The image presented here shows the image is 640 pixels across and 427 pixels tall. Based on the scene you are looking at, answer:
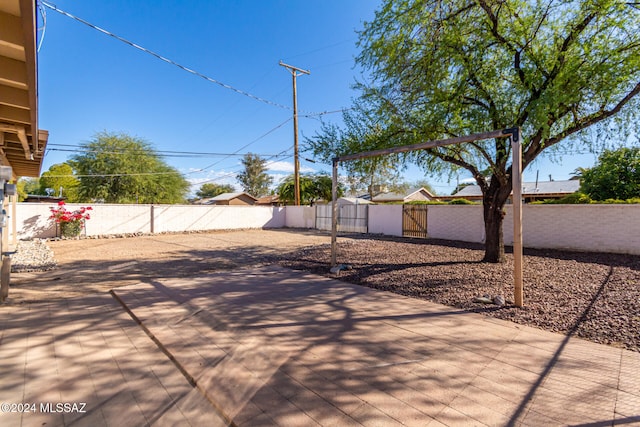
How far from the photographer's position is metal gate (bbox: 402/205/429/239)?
1286 centimetres

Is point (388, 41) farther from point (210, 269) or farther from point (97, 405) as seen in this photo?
point (97, 405)

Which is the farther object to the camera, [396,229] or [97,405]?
[396,229]

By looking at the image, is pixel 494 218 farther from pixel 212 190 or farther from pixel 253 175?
pixel 212 190

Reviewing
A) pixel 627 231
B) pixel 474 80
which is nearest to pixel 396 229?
pixel 627 231

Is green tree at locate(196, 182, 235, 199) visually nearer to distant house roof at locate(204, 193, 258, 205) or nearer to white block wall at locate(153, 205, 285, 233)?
distant house roof at locate(204, 193, 258, 205)

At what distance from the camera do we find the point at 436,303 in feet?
13.9

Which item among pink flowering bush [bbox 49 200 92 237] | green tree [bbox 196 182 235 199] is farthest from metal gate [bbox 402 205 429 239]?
green tree [bbox 196 182 235 199]

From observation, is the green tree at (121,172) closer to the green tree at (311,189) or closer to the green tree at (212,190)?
the green tree at (311,189)

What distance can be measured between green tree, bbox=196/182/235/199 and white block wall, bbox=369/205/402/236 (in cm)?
4671

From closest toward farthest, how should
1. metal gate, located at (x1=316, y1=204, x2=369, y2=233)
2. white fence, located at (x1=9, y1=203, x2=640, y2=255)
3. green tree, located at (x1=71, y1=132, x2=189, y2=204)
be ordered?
white fence, located at (x1=9, y1=203, x2=640, y2=255)
metal gate, located at (x1=316, y1=204, x2=369, y2=233)
green tree, located at (x1=71, y1=132, x2=189, y2=204)

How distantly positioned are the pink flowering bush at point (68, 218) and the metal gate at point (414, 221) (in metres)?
13.4

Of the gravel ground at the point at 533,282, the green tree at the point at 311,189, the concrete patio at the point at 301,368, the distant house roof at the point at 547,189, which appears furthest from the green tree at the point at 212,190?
the concrete patio at the point at 301,368

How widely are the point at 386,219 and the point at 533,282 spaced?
9446mm

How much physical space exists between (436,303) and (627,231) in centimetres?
747
